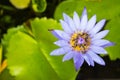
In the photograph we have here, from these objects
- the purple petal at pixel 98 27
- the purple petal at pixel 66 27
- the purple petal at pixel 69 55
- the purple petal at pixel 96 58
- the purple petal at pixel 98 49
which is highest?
the purple petal at pixel 66 27

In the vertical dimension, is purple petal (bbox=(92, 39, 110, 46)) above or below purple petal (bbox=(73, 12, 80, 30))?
below

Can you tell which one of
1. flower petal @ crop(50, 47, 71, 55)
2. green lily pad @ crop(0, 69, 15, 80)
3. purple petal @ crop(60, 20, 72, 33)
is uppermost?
purple petal @ crop(60, 20, 72, 33)

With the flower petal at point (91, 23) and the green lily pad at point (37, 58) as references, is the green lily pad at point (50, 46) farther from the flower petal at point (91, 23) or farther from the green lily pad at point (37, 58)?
the flower petal at point (91, 23)

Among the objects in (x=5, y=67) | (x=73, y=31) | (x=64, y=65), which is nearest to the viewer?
(x=73, y=31)

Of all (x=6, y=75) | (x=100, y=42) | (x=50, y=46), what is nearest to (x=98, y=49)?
(x=100, y=42)

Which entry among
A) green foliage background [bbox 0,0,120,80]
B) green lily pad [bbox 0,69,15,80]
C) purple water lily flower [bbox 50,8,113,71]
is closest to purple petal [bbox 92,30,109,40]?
purple water lily flower [bbox 50,8,113,71]

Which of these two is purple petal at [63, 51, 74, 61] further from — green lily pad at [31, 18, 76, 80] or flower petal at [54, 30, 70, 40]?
green lily pad at [31, 18, 76, 80]

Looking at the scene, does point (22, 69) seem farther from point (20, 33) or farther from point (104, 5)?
point (104, 5)

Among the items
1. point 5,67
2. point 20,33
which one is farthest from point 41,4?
point 5,67

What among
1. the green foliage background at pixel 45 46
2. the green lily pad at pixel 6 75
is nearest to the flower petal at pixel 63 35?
the green foliage background at pixel 45 46
